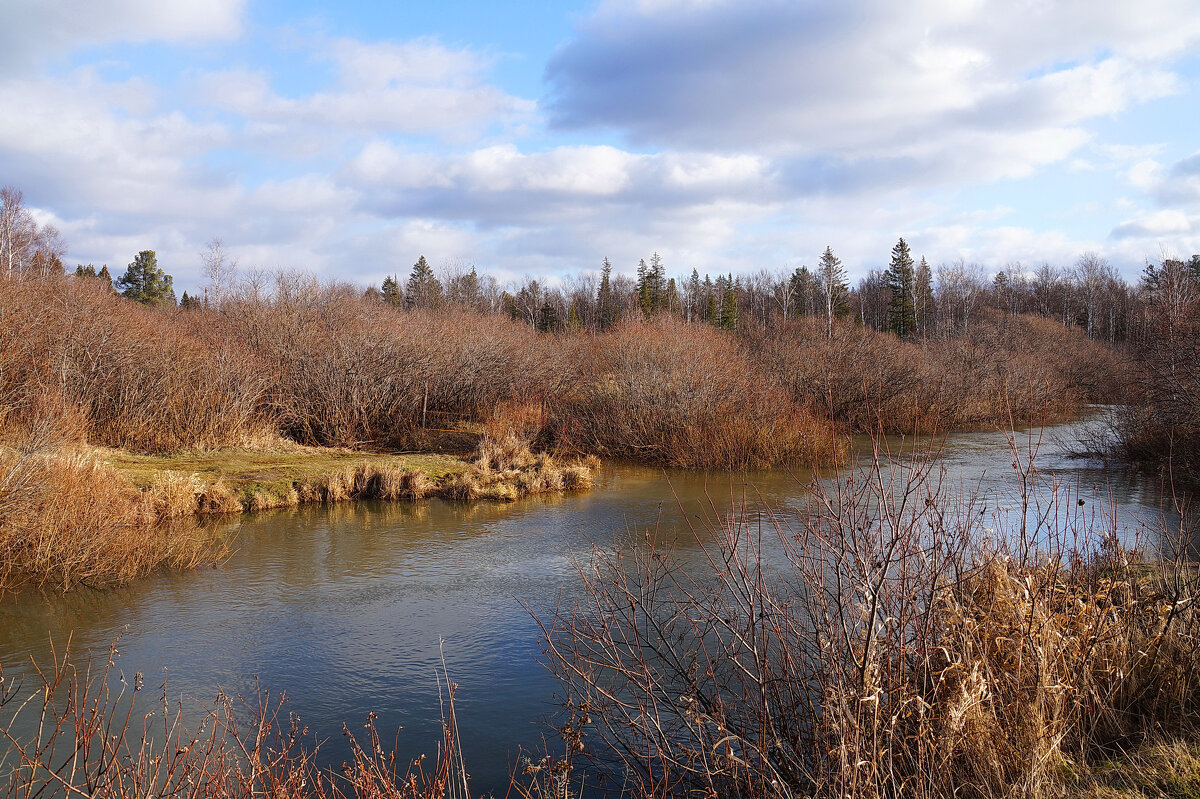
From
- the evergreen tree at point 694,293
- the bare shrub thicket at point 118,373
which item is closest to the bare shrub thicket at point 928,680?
the bare shrub thicket at point 118,373

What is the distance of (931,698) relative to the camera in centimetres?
479

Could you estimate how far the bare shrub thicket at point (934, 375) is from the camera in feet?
96.4

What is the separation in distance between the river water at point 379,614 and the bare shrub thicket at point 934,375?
1280cm

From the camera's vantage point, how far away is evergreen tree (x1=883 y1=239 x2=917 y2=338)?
59750 millimetres

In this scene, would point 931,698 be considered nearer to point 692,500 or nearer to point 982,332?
point 692,500

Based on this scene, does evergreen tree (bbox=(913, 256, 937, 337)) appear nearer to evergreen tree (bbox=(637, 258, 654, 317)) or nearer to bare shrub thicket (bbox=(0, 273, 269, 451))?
evergreen tree (bbox=(637, 258, 654, 317))

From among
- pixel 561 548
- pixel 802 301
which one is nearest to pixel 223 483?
pixel 561 548

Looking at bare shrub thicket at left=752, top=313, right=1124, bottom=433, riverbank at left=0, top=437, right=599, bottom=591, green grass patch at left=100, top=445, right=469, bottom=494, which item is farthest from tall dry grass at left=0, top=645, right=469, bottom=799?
bare shrub thicket at left=752, top=313, right=1124, bottom=433

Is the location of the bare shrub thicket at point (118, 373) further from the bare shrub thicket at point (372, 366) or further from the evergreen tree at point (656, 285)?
the evergreen tree at point (656, 285)

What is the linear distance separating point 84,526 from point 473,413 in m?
16.7

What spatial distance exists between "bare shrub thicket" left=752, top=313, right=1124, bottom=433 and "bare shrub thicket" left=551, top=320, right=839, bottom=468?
88.1 inches

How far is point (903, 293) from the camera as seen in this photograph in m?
60.1

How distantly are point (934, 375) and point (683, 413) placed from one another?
624 inches

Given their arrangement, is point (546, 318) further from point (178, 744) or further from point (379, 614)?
point (178, 744)
